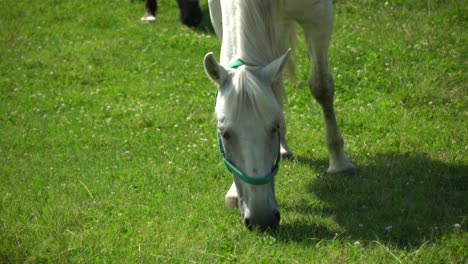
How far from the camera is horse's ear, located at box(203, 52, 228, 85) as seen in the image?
4.33 metres

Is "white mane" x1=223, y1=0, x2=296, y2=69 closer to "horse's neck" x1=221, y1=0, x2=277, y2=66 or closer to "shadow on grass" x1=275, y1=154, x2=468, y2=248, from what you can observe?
"horse's neck" x1=221, y1=0, x2=277, y2=66

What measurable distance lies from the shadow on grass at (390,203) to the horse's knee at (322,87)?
69cm

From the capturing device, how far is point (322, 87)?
5996 mm

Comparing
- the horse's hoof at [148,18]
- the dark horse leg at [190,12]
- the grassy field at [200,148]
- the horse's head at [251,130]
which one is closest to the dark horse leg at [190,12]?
the dark horse leg at [190,12]

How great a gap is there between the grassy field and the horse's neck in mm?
1266

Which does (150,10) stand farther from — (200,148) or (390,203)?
(390,203)

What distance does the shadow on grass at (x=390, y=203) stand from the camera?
4625 mm

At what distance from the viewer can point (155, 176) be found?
6152 millimetres

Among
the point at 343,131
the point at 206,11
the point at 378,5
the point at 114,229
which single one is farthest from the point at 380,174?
the point at 206,11

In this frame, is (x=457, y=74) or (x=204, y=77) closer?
(x=457, y=74)

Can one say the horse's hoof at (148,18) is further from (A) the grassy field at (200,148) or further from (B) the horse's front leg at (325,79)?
(B) the horse's front leg at (325,79)

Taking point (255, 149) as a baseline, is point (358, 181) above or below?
below

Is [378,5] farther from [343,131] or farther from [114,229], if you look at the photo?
[114,229]

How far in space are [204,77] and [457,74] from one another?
348cm
